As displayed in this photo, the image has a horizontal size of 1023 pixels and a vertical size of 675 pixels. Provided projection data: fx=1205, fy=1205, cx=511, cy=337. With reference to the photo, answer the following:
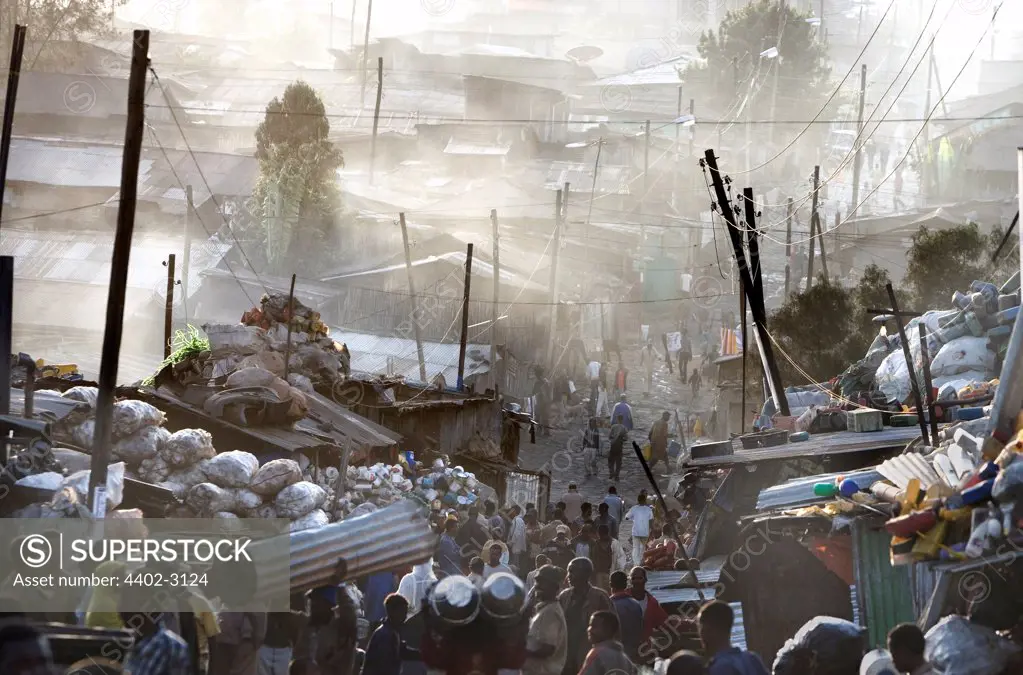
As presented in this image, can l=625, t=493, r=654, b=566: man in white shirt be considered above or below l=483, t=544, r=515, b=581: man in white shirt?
below

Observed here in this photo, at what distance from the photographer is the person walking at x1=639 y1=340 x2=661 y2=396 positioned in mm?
36938

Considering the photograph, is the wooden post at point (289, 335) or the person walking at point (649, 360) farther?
the person walking at point (649, 360)

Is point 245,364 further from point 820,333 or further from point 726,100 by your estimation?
point 726,100

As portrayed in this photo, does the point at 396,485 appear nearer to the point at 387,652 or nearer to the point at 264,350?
the point at 264,350

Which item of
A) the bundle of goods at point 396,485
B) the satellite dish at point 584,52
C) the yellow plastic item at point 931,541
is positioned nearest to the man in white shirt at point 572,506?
the bundle of goods at point 396,485

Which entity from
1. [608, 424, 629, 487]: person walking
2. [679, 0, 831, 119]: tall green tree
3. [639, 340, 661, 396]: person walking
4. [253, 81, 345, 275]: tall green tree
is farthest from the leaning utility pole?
[679, 0, 831, 119]: tall green tree

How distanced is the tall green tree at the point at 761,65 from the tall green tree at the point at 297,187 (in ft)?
87.3

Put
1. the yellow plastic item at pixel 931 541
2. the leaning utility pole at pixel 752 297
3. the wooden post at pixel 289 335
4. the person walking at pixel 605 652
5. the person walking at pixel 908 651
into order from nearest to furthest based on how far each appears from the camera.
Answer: the person walking at pixel 908 651 < the person walking at pixel 605 652 < the yellow plastic item at pixel 931 541 < the leaning utility pole at pixel 752 297 < the wooden post at pixel 289 335

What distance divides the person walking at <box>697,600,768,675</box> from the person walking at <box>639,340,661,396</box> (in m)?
30.1

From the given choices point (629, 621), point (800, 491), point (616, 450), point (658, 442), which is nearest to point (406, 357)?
point (616, 450)

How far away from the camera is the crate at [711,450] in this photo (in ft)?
38.0

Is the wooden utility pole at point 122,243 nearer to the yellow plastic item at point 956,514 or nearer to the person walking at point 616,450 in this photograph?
the yellow plastic item at point 956,514

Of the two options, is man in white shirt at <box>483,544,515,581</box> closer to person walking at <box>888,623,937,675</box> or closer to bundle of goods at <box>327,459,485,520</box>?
bundle of goods at <box>327,459,485,520</box>

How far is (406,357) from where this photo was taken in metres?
32.4
